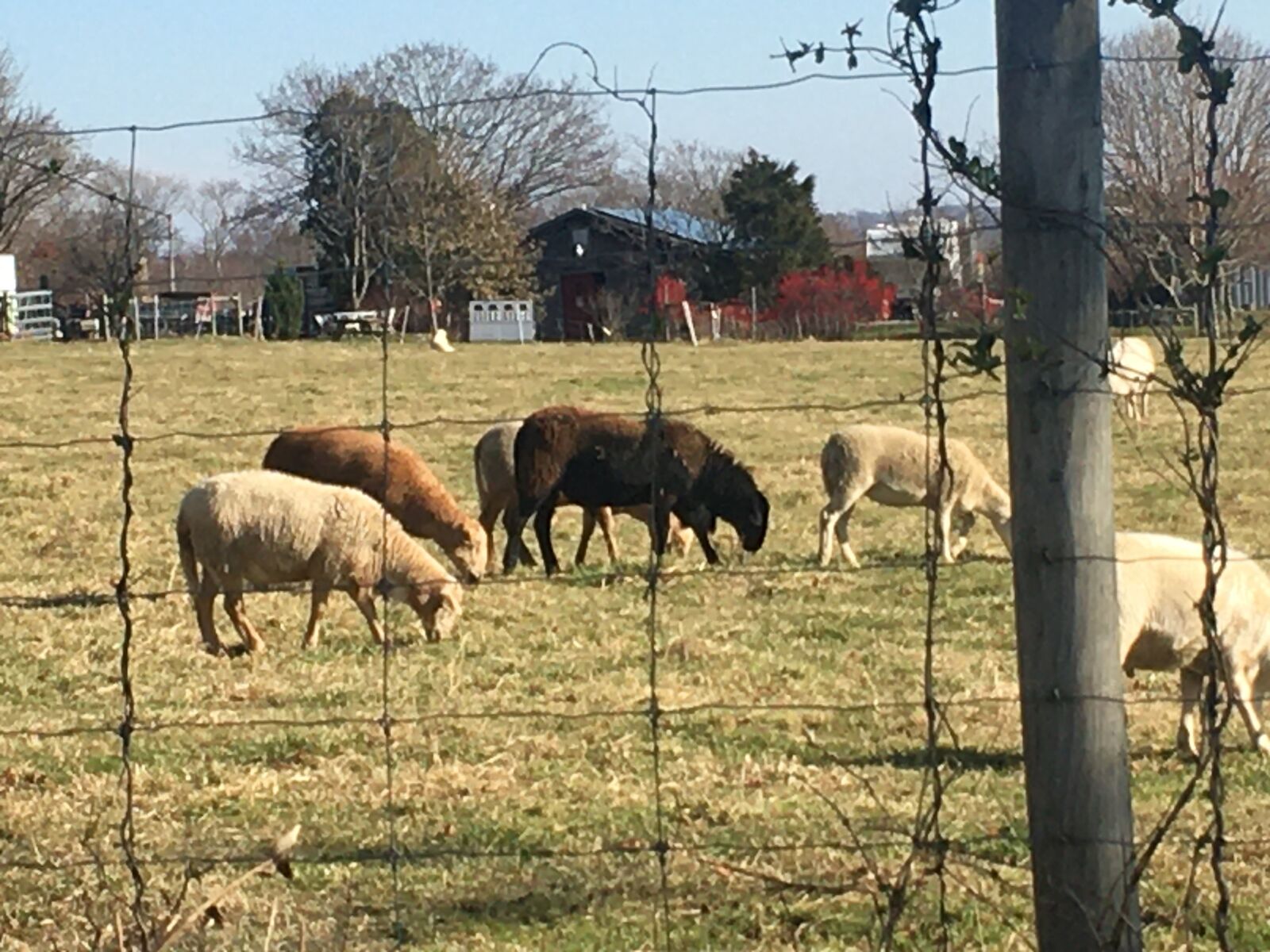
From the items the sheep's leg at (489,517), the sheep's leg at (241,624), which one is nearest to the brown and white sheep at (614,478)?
the sheep's leg at (489,517)

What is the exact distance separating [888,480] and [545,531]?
250 cm

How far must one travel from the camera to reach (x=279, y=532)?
11.1m

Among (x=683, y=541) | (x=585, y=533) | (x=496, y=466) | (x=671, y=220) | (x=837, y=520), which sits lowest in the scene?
(x=683, y=541)

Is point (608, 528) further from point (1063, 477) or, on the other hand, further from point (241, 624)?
point (1063, 477)

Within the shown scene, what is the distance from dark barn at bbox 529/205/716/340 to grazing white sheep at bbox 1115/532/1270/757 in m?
2.15

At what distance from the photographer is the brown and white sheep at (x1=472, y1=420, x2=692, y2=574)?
51.2 ft

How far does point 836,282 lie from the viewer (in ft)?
49.4

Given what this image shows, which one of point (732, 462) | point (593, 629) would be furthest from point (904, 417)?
point (593, 629)

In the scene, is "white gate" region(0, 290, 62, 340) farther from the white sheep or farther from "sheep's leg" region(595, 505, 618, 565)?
the white sheep

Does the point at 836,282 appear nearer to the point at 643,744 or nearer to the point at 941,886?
the point at 643,744

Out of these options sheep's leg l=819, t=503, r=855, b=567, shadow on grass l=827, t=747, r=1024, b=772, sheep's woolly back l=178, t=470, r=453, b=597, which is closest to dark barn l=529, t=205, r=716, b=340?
shadow on grass l=827, t=747, r=1024, b=772

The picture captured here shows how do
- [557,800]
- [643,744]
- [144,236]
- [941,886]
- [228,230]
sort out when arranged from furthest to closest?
[228,230] → [643,744] → [557,800] → [144,236] → [941,886]

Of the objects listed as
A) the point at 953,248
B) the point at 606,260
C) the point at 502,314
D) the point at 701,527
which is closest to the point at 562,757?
the point at 606,260

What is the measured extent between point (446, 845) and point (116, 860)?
3.20ft
